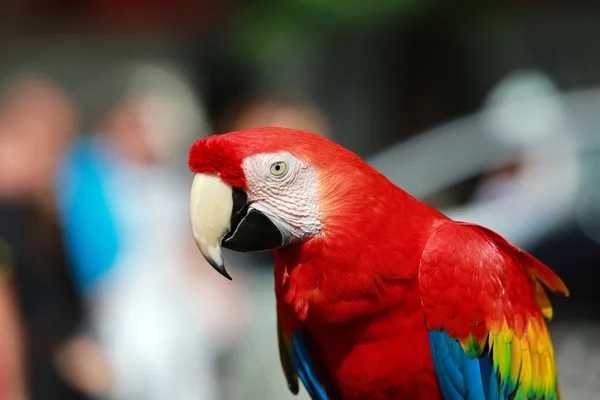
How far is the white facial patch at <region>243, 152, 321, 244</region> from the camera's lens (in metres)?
0.85

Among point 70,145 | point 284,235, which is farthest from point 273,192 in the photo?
point 70,145

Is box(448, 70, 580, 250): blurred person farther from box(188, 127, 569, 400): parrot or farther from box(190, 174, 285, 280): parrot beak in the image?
box(190, 174, 285, 280): parrot beak

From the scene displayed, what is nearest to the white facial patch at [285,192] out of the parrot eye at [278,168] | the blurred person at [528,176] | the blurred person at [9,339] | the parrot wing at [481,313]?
the parrot eye at [278,168]

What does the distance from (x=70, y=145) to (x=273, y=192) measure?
1.33m

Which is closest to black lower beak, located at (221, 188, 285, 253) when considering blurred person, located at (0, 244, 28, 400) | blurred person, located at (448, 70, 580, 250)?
blurred person, located at (0, 244, 28, 400)

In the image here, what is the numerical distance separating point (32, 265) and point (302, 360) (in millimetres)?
823

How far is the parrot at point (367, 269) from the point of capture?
2.82 ft

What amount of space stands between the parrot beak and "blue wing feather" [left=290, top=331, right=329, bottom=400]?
220 mm

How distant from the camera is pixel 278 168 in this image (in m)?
0.86

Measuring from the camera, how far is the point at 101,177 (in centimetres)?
203

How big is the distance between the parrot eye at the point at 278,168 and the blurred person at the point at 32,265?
3.07 ft

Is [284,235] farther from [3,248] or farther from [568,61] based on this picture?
[568,61]

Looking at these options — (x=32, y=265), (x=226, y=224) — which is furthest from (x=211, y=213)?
(x=32, y=265)

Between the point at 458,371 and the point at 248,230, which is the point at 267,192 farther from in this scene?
the point at 458,371
